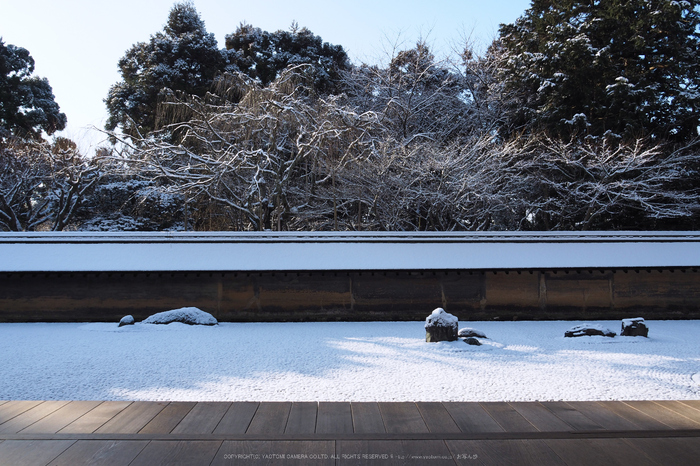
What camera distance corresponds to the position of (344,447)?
2.40 m

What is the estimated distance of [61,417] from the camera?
2.88 meters

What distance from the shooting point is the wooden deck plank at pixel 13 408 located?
2.88 meters

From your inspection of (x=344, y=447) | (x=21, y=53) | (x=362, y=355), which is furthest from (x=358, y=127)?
(x=21, y=53)

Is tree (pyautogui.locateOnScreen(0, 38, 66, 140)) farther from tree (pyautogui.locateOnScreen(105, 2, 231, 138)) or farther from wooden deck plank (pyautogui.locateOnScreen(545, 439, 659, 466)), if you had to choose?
wooden deck plank (pyautogui.locateOnScreen(545, 439, 659, 466))

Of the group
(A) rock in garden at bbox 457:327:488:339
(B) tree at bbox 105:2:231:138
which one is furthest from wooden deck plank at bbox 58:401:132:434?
(B) tree at bbox 105:2:231:138

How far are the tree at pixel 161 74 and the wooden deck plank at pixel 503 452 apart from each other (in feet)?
56.2

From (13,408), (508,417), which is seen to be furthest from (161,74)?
(508,417)

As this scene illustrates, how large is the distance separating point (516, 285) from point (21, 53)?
80.4 feet

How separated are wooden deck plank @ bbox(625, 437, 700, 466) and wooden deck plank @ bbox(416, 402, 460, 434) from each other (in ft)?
3.13

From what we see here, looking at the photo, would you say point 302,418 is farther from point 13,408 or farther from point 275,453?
point 13,408

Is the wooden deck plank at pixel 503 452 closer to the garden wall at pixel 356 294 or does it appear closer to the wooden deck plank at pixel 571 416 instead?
the wooden deck plank at pixel 571 416

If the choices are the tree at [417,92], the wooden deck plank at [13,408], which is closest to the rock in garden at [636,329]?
the wooden deck plank at [13,408]

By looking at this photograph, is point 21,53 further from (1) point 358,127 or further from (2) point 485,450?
(2) point 485,450

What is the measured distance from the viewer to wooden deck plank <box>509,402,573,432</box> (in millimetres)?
2670
